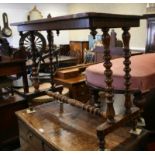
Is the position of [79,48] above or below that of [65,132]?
above

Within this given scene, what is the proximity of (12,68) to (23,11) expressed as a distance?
3.50 meters

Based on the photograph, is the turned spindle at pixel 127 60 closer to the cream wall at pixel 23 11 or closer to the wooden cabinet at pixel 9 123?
the wooden cabinet at pixel 9 123

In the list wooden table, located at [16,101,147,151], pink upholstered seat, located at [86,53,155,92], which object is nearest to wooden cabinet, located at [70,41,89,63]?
pink upholstered seat, located at [86,53,155,92]

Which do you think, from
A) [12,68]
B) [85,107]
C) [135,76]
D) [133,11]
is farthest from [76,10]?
[85,107]

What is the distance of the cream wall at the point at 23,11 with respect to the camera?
16.0ft

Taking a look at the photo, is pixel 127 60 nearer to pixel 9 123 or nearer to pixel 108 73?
pixel 108 73

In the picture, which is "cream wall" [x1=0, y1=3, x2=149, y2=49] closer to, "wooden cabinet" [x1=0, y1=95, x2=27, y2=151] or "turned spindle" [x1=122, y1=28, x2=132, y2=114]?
"wooden cabinet" [x1=0, y1=95, x2=27, y2=151]

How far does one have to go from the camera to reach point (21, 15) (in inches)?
198

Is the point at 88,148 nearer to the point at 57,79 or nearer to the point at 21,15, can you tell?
the point at 57,79

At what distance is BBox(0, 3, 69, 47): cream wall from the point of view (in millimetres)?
4867

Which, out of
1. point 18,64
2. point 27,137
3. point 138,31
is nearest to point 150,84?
point 27,137

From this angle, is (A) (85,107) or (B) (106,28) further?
(A) (85,107)

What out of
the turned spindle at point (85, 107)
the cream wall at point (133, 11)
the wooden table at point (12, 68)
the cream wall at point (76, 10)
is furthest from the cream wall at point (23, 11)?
the turned spindle at point (85, 107)

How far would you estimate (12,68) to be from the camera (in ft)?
6.36
